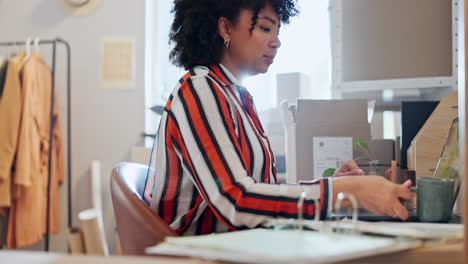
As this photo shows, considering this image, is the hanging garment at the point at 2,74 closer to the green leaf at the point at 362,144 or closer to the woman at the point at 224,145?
the woman at the point at 224,145

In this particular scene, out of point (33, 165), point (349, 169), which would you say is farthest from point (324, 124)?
point (33, 165)

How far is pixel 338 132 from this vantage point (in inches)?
58.8

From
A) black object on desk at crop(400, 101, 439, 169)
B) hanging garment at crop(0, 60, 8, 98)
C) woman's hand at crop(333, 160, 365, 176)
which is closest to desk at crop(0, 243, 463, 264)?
woman's hand at crop(333, 160, 365, 176)

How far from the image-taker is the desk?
1.32 feet

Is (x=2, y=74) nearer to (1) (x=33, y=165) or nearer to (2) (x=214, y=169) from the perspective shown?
(1) (x=33, y=165)

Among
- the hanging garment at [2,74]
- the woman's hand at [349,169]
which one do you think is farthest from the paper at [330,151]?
the hanging garment at [2,74]

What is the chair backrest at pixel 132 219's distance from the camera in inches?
32.4

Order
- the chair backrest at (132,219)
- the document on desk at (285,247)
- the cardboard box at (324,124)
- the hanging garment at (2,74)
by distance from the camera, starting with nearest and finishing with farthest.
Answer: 1. the document on desk at (285,247)
2. the chair backrest at (132,219)
3. the cardboard box at (324,124)
4. the hanging garment at (2,74)

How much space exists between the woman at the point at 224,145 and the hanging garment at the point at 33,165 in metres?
1.62

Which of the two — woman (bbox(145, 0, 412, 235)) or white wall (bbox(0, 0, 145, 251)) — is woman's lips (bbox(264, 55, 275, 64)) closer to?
woman (bbox(145, 0, 412, 235))

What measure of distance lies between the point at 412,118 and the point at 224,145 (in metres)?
0.84

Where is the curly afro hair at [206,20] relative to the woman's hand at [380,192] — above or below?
above

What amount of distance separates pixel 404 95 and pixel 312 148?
16.9 inches

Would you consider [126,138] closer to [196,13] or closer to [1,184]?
[1,184]
